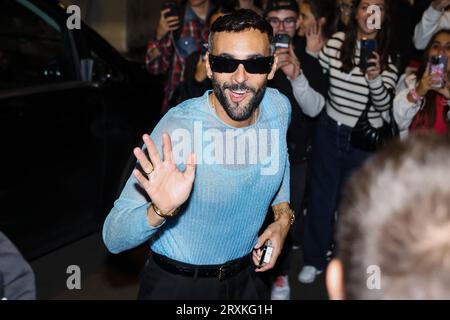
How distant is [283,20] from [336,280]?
281 cm

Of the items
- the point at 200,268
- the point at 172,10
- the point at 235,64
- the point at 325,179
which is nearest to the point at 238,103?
the point at 235,64

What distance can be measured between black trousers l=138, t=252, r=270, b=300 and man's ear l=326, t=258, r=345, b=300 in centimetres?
118

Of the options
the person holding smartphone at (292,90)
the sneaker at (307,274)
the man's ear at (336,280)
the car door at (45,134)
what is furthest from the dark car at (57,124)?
the man's ear at (336,280)

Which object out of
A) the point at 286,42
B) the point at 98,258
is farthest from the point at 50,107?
the point at 286,42

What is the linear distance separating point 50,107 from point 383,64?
199cm

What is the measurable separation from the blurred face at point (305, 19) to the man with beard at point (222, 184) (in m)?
1.81

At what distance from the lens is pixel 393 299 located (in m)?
1.10

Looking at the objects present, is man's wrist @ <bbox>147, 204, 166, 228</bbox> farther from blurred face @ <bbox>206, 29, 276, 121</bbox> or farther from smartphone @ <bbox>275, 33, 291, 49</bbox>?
smartphone @ <bbox>275, 33, 291, 49</bbox>

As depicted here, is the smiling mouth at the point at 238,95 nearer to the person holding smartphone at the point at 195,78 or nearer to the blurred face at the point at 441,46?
the person holding smartphone at the point at 195,78

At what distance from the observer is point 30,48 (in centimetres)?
416

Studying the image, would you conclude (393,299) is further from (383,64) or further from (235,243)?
(383,64)

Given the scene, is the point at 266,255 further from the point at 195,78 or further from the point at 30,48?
the point at 30,48

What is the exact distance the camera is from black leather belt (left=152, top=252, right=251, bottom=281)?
7.95 ft

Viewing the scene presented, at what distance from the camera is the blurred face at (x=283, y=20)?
3.85 meters
